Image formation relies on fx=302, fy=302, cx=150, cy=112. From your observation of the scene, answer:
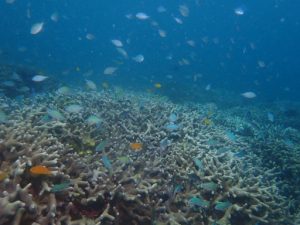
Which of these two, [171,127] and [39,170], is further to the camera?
[171,127]

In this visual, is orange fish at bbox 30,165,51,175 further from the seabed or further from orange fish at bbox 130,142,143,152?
orange fish at bbox 130,142,143,152

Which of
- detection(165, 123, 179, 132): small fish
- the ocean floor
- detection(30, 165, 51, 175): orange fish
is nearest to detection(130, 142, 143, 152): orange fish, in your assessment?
the ocean floor

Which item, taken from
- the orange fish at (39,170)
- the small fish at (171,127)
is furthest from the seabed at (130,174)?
the small fish at (171,127)

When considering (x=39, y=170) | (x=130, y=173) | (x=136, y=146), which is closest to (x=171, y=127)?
(x=136, y=146)

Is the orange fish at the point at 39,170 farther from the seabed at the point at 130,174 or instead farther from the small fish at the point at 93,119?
the small fish at the point at 93,119

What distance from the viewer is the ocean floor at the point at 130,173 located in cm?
429

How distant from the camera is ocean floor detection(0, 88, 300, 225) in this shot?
4293 millimetres

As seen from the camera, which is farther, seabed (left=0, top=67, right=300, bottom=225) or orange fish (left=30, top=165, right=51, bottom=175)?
seabed (left=0, top=67, right=300, bottom=225)

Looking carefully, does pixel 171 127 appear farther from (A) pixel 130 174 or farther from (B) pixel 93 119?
(A) pixel 130 174

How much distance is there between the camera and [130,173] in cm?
539

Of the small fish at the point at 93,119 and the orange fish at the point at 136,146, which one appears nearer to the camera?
the orange fish at the point at 136,146

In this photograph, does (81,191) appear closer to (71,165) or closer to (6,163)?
(71,165)

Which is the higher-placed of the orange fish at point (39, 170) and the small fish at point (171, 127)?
the small fish at point (171, 127)

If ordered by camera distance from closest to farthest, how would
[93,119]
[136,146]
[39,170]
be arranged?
[39,170], [136,146], [93,119]
